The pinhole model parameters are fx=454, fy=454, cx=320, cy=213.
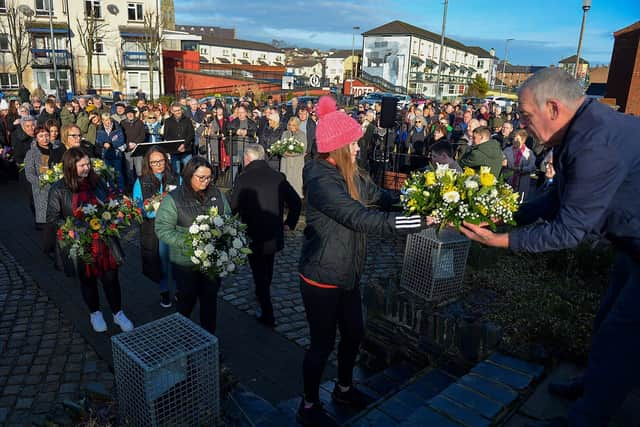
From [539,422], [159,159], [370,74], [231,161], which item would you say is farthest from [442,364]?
[370,74]

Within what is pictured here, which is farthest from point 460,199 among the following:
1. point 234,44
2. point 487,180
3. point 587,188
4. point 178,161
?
point 234,44

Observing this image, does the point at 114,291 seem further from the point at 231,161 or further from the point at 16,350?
the point at 231,161

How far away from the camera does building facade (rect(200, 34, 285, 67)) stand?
279 feet

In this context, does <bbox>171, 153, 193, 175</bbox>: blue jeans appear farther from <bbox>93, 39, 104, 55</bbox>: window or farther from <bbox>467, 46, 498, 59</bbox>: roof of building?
<bbox>467, 46, 498, 59</bbox>: roof of building

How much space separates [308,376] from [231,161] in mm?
9283

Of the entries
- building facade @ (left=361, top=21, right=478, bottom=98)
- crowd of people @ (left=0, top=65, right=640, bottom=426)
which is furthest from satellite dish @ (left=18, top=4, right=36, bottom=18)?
building facade @ (left=361, top=21, right=478, bottom=98)

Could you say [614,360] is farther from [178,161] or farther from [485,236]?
[178,161]

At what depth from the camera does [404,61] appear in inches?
2977

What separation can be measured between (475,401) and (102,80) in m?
52.2

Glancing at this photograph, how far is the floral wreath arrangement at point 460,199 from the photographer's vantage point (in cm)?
290

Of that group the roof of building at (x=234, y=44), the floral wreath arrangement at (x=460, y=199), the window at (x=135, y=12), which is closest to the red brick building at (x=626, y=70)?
the floral wreath arrangement at (x=460, y=199)

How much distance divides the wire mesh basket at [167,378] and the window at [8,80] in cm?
5046

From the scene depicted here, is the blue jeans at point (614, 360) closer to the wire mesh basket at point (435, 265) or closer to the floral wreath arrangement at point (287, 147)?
the wire mesh basket at point (435, 265)

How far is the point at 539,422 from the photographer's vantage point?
2857 millimetres
